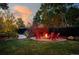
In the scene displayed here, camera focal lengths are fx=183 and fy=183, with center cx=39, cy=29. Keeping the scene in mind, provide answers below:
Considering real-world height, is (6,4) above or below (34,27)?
above

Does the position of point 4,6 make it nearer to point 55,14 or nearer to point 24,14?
point 24,14

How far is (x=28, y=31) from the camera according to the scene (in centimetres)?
198

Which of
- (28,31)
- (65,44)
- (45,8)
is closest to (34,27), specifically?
(28,31)

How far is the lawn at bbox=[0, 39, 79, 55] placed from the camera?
196cm

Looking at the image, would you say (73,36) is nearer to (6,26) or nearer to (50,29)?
(50,29)

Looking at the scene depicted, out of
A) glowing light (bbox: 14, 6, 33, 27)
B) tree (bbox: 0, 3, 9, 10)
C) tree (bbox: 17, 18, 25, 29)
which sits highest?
tree (bbox: 0, 3, 9, 10)

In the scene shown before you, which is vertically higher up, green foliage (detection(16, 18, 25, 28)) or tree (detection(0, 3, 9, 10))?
tree (detection(0, 3, 9, 10))

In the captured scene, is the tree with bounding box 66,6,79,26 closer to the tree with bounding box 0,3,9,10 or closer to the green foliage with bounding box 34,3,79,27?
the green foliage with bounding box 34,3,79,27

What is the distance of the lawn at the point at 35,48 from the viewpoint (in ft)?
6.43

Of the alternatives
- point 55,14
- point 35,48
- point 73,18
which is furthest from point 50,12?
point 35,48

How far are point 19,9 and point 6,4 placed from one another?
0.49 feet

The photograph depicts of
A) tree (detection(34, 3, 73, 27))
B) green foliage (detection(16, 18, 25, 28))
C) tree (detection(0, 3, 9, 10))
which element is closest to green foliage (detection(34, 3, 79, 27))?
tree (detection(34, 3, 73, 27))

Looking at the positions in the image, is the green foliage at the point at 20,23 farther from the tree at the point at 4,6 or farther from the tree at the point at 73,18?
the tree at the point at 73,18

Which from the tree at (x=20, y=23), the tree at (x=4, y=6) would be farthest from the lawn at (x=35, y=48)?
the tree at (x=4, y=6)
